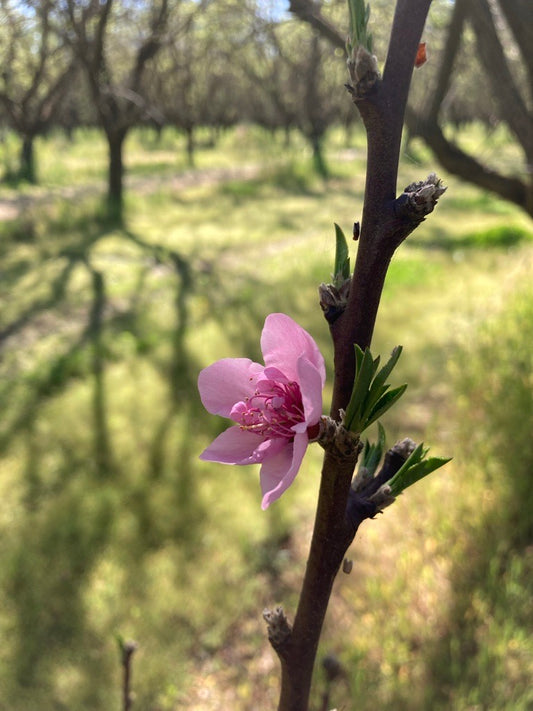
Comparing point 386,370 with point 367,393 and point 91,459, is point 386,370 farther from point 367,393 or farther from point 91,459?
point 91,459

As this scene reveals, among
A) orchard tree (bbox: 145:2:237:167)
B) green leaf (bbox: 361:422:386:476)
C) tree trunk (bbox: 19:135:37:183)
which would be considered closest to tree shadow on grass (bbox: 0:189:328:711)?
green leaf (bbox: 361:422:386:476)

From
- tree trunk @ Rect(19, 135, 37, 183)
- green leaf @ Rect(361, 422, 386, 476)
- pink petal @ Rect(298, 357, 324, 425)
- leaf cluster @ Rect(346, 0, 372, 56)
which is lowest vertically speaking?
tree trunk @ Rect(19, 135, 37, 183)

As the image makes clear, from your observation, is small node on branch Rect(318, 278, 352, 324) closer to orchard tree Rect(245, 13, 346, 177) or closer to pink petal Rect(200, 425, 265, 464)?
pink petal Rect(200, 425, 265, 464)

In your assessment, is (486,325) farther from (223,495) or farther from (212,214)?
(212,214)

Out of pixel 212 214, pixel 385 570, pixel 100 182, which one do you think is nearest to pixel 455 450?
pixel 385 570

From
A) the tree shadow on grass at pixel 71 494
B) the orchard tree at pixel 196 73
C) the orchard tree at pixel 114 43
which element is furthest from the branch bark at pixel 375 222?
the orchard tree at pixel 114 43

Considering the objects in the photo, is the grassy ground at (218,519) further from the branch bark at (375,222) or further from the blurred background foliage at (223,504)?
the branch bark at (375,222)
